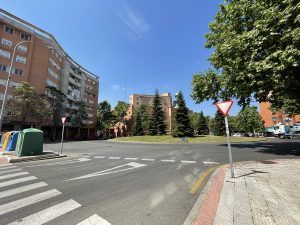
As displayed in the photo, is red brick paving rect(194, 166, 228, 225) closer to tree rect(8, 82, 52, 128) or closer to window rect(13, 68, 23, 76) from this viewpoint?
tree rect(8, 82, 52, 128)

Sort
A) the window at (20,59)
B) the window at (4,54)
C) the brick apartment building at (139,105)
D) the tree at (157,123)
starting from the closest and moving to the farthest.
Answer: the window at (4,54)
the window at (20,59)
the tree at (157,123)
the brick apartment building at (139,105)

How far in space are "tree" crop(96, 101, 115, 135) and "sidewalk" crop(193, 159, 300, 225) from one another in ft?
231

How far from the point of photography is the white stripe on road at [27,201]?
4.28m

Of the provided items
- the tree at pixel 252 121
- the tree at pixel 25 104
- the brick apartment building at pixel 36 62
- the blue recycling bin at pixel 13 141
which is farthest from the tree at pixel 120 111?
the blue recycling bin at pixel 13 141

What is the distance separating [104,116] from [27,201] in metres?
71.3

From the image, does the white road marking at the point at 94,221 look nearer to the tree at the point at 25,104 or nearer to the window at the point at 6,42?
the tree at the point at 25,104

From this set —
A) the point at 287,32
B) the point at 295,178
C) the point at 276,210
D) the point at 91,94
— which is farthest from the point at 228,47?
the point at 91,94

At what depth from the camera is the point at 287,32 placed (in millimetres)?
9664

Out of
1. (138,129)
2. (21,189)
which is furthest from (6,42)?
(21,189)

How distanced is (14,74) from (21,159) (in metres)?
35.5

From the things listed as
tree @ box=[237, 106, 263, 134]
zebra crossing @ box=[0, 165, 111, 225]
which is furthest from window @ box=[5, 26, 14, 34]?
tree @ box=[237, 106, 263, 134]

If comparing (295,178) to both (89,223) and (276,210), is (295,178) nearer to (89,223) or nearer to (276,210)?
(276,210)

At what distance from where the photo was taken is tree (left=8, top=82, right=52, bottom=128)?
32.7 meters

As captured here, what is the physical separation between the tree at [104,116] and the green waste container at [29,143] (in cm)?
6070
